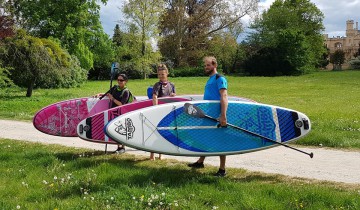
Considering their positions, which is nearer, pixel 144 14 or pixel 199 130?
pixel 199 130

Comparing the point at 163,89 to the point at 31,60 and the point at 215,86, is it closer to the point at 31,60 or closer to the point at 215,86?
the point at 215,86

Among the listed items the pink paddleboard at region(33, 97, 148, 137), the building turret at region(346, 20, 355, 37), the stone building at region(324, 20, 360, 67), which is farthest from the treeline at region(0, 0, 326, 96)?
the building turret at region(346, 20, 355, 37)

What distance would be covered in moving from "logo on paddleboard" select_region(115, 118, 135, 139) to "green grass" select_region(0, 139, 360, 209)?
2.02 ft

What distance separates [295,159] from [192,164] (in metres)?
2.17

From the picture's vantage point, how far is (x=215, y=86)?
6289mm

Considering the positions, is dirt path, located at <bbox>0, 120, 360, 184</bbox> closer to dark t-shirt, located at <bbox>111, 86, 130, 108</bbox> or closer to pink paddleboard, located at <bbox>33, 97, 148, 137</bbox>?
pink paddleboard, located at <bbox>33, 97, 148, 137</bbox>

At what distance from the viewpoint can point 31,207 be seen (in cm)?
482

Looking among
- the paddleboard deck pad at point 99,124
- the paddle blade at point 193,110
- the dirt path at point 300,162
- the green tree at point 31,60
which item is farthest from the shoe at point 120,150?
the green tree at point 31,60

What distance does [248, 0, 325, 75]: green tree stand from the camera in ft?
166

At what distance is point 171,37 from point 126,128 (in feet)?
154

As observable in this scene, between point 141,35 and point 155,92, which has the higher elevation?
point 141,35

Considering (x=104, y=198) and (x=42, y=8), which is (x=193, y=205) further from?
(x=42, y=8)

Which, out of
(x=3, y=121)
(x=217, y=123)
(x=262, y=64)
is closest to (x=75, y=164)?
(x=217, y=123)

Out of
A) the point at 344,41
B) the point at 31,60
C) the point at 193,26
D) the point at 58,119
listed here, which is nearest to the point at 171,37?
the point at 193,26
